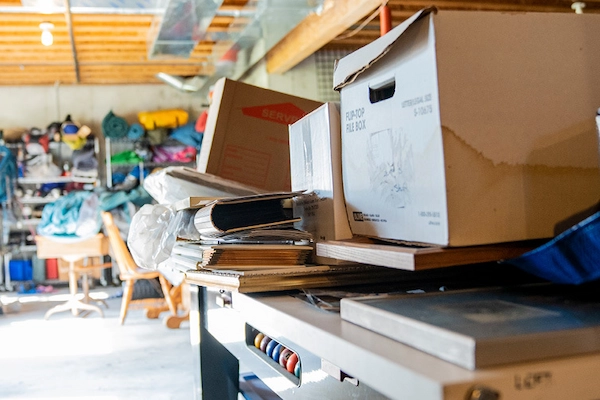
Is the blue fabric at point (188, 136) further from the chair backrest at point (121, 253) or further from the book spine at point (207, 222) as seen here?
the book spine at point (207, 222)

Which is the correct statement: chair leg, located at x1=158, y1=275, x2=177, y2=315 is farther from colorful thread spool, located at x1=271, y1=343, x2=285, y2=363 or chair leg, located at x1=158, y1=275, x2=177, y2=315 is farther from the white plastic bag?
colorful thread spool, located at x1=271, y1=343, x2=285, y2=363

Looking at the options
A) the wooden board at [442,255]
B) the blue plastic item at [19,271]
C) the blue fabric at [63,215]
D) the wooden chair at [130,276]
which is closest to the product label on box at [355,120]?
the wooden board at [442,255]

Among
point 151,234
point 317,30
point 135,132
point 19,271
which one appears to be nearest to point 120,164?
A: point 135,132

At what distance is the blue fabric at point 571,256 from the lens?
2.37 ft

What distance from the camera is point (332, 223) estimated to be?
4.00 ft

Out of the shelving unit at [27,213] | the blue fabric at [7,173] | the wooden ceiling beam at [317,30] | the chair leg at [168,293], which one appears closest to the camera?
the wooden ceiling beam at [317,30]

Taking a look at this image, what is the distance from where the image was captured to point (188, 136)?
8.59 meters

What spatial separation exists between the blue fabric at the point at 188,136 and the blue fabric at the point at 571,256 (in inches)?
311

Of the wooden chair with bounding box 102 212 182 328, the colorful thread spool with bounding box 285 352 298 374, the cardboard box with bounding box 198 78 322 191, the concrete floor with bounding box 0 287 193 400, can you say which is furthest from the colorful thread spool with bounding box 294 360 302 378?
the wooden chair with bounding box 102 212 182 328

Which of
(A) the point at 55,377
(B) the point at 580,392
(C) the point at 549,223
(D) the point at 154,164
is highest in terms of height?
(D) the point at 154,164

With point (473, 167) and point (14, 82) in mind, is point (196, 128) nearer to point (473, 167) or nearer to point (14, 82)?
point (14, 82)

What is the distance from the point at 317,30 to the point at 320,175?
4.18 meters

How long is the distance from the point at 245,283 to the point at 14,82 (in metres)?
8.66

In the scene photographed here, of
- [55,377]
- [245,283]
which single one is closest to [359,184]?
[245,283]
